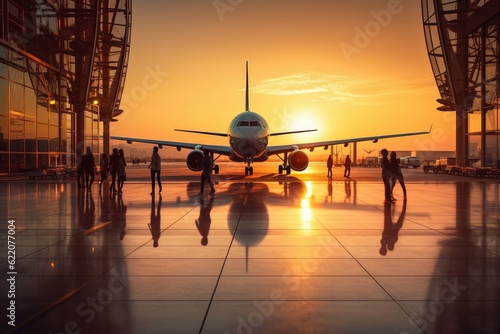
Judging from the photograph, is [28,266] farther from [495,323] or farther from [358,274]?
[495,323]

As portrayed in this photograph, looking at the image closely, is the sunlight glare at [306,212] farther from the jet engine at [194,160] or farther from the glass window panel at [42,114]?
the glass window panel at [42,114]

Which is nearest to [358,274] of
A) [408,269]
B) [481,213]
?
[408,269]

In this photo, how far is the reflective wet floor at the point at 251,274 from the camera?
13.0 feet

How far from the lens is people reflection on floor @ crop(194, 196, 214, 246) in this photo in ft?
26.5

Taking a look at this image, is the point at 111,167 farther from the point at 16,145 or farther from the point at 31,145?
the point at 31,145

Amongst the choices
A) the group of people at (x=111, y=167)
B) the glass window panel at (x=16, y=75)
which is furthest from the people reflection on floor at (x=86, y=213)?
the glass window panel at (x=16, y=75)

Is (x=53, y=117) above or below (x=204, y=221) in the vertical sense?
above

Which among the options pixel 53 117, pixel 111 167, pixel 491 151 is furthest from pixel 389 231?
pixel 53 117

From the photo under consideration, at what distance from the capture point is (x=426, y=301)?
4.44m

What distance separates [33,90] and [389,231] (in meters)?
34.1

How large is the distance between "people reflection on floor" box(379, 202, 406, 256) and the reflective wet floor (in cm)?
7

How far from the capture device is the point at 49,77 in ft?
124

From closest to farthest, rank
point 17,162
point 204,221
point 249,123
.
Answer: point 204,221 < point 249,123 < point 17,162

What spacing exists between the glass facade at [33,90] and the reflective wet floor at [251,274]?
24.4m
